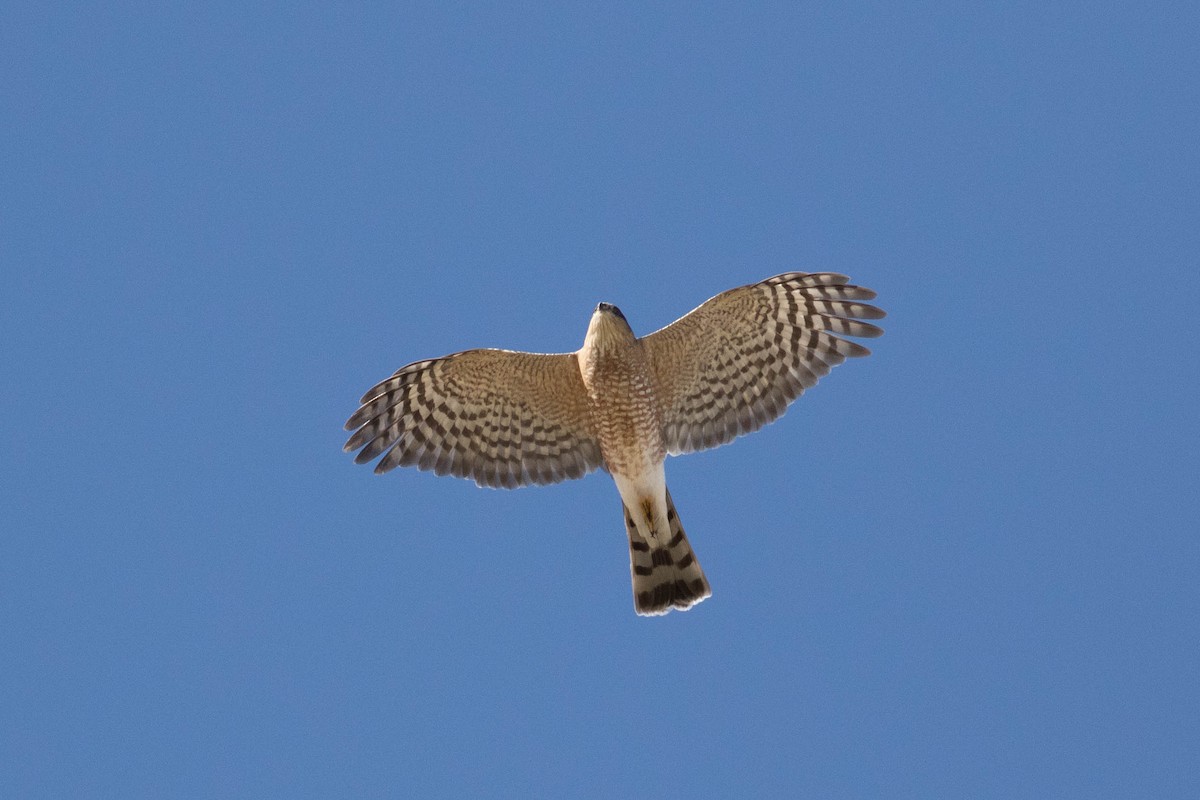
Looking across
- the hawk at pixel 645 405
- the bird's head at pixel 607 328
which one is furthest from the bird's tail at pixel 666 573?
the bird's head at pixel 607 328

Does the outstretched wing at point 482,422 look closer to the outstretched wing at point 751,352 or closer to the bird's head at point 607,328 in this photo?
the bird's head at point 607,328

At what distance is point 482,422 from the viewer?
1805cm

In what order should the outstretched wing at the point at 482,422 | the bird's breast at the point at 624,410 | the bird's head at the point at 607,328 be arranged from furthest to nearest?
the outstretched wing at the point at 482,422, the bird's breast at the point at 624,410, the bird's head at the point at 607,328

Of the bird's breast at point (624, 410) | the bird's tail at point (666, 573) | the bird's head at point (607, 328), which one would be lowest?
the bird's tail at point (666, 573)

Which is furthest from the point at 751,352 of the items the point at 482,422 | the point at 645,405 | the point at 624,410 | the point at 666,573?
the point at 482,422

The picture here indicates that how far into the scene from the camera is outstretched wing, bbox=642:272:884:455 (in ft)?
58.0

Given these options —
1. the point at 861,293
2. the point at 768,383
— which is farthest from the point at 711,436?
the point at 861,293

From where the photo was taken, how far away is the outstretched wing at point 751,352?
58.0ft

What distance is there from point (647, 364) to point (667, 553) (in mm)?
1780

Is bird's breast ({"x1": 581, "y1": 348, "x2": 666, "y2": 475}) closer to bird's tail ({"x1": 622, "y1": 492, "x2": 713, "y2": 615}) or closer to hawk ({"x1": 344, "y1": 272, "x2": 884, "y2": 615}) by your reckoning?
hawk ({"x1": 344, "y1": 272, "x2": 884, "y2": 615})

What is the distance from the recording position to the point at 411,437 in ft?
58.8

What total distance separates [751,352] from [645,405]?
113 centimetres

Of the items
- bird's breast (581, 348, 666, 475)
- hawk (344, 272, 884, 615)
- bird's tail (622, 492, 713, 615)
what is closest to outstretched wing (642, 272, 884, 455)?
hawk (344, 272, 884, 615)

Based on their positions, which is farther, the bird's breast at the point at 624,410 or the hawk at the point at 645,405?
the hawk at the point at 645,405
